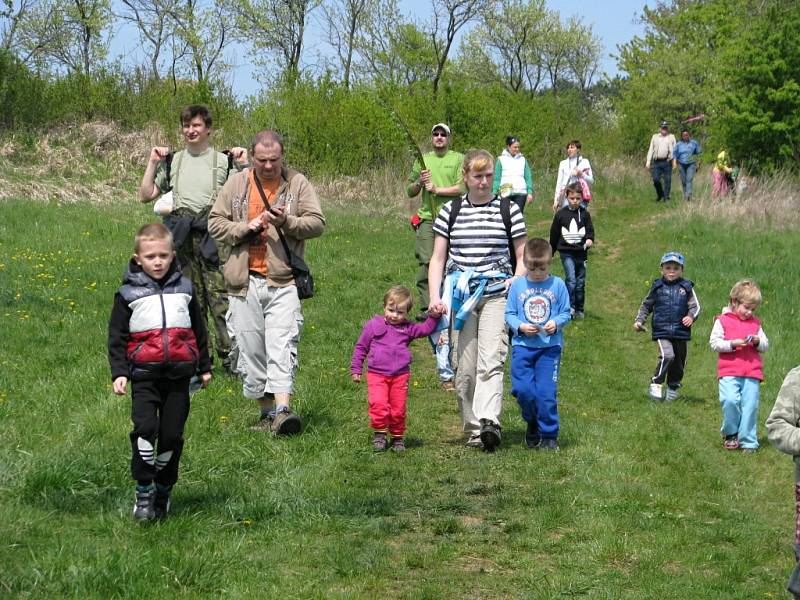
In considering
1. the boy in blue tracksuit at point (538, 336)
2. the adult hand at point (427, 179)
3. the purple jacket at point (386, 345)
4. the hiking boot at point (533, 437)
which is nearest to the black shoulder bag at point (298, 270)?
the purple jacket at point (386, 345)

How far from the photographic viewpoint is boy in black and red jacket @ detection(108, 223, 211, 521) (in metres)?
5.84

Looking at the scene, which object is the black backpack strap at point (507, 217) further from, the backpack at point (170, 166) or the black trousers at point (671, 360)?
the black trousers at point (671, 360)

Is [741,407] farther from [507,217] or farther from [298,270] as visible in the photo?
[298,270]

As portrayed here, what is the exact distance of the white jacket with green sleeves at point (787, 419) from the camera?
4895mm

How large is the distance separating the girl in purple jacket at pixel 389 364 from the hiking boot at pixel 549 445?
1070 mm

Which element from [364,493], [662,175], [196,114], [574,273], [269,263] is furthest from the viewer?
[662,175]

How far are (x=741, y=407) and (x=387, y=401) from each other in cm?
327

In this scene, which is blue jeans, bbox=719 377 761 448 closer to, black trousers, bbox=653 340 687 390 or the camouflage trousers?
black trousers, bbox=653 340 687 390

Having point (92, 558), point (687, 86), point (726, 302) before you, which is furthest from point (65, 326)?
point (687, 86)

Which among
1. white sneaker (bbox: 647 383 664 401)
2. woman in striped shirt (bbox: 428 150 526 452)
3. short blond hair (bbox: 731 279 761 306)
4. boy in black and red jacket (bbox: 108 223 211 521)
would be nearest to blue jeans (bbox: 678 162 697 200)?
white sneaker (bbox: 647 383 664 401)

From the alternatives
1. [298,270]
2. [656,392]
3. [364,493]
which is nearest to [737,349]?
[656,392]

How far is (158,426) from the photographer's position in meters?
5.93

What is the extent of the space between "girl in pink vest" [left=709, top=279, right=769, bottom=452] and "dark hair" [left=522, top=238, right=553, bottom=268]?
7.01ft

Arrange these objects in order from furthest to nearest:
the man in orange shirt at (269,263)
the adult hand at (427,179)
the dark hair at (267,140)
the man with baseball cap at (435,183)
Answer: the man with baseball cap at (435,183) → the adult hand at (427,179) → the man in orange shirt at (269,263) → the dark hair at (267,140)
